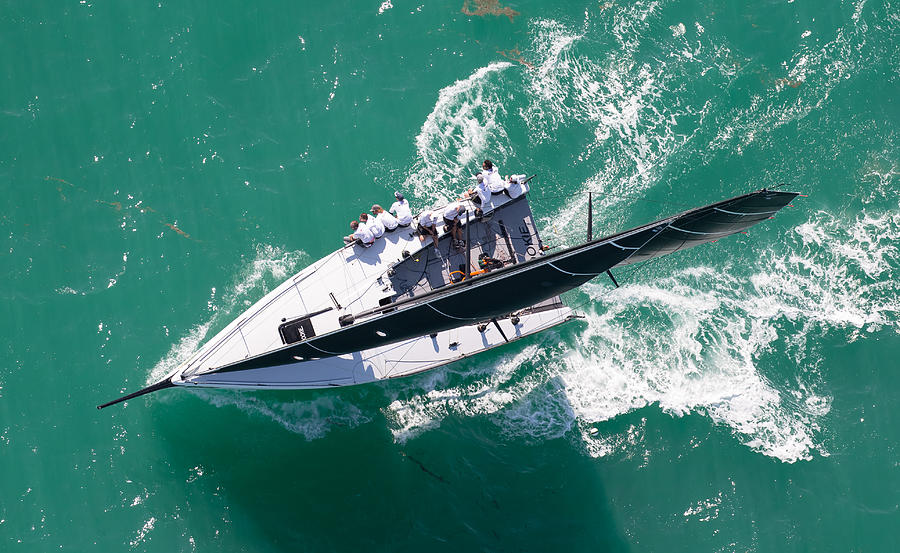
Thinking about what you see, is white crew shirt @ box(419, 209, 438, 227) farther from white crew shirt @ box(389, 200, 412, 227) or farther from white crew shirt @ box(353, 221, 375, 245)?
white crew shirt @ box(353, 221, 375, 245)

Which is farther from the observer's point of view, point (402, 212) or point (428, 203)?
point (428, 203)

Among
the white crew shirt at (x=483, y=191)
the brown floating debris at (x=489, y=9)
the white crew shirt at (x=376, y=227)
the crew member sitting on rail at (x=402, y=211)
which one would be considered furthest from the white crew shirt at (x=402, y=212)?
the brown floating debris at (x=489, y=9)

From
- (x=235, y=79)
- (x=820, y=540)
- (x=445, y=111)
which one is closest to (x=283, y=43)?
(x=235, y=79)

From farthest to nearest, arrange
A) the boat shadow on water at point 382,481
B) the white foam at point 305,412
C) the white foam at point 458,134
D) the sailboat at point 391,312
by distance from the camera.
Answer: the white foam at point 458,134 → the white foam at point 305,412 → the boat shadow on water at point 382,481 → the sailboat at point 391,312

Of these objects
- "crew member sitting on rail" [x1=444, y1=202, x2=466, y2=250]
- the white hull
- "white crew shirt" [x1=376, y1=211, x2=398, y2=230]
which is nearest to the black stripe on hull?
the white hull

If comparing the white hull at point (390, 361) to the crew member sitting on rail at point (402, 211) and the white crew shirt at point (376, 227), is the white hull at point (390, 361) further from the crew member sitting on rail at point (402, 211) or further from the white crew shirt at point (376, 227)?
the crew member sitting on rail at point (402, 211)

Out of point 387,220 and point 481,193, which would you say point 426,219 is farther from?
point 481,193

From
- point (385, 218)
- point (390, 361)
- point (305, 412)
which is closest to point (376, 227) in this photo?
point (385, 218)

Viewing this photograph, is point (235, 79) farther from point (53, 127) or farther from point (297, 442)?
point (297, 442)
